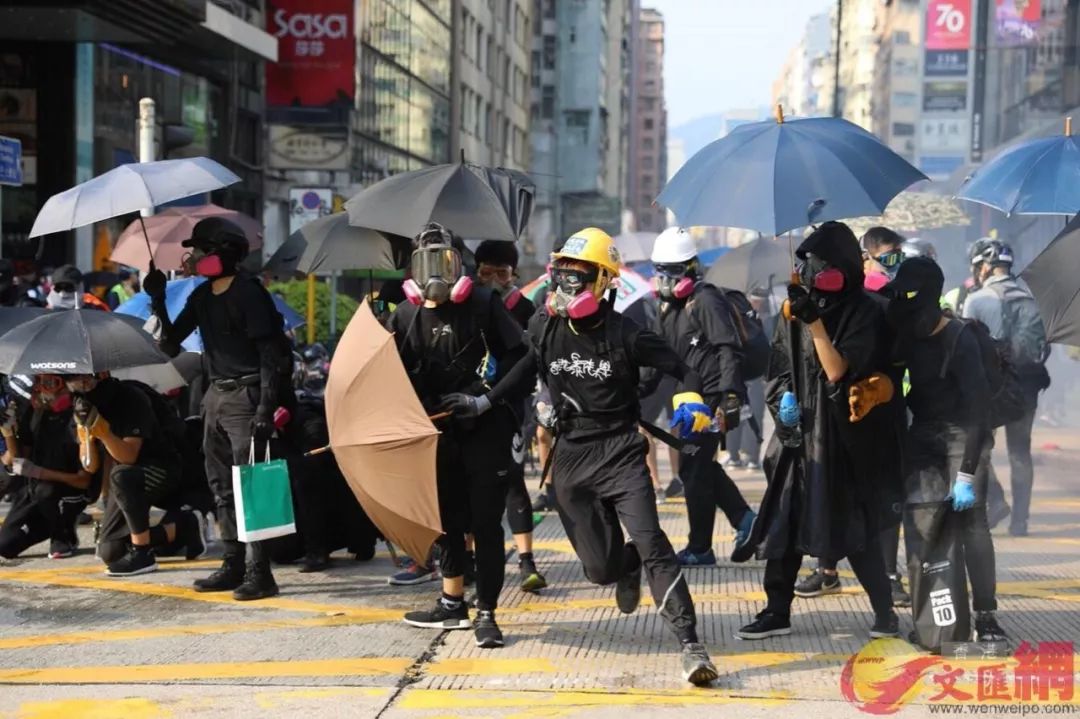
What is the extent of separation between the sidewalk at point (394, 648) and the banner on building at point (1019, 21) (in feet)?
120

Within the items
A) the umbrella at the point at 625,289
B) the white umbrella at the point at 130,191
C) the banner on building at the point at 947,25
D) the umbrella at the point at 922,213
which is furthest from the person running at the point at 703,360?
the banner on building at the point at 947,25

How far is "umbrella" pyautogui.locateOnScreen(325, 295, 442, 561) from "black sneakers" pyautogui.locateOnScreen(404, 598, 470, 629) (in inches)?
21.3

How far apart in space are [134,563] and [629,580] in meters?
3.42

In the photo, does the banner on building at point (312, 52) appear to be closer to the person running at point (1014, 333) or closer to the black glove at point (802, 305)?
the person running at point (1014, 333)

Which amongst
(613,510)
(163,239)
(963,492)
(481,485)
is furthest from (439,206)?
(163,239)

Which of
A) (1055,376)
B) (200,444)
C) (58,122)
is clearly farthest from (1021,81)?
(200,444)

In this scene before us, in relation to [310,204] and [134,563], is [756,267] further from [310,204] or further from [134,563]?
[134,563]

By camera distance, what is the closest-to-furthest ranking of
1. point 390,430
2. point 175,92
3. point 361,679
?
point 361,679, point 390,430, point 175,92

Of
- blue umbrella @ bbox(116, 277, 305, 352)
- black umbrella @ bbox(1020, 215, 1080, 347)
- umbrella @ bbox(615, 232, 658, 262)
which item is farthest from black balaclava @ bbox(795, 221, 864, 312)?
umbrella @ bbox(615, 232, 658, 262)

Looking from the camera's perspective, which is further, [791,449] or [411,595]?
[411,595]

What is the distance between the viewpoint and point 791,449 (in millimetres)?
6609

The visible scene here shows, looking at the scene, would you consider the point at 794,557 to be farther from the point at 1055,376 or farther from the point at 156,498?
the point at 1055,376

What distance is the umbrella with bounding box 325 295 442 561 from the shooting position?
255 inches

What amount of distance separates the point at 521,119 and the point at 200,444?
68038mm
